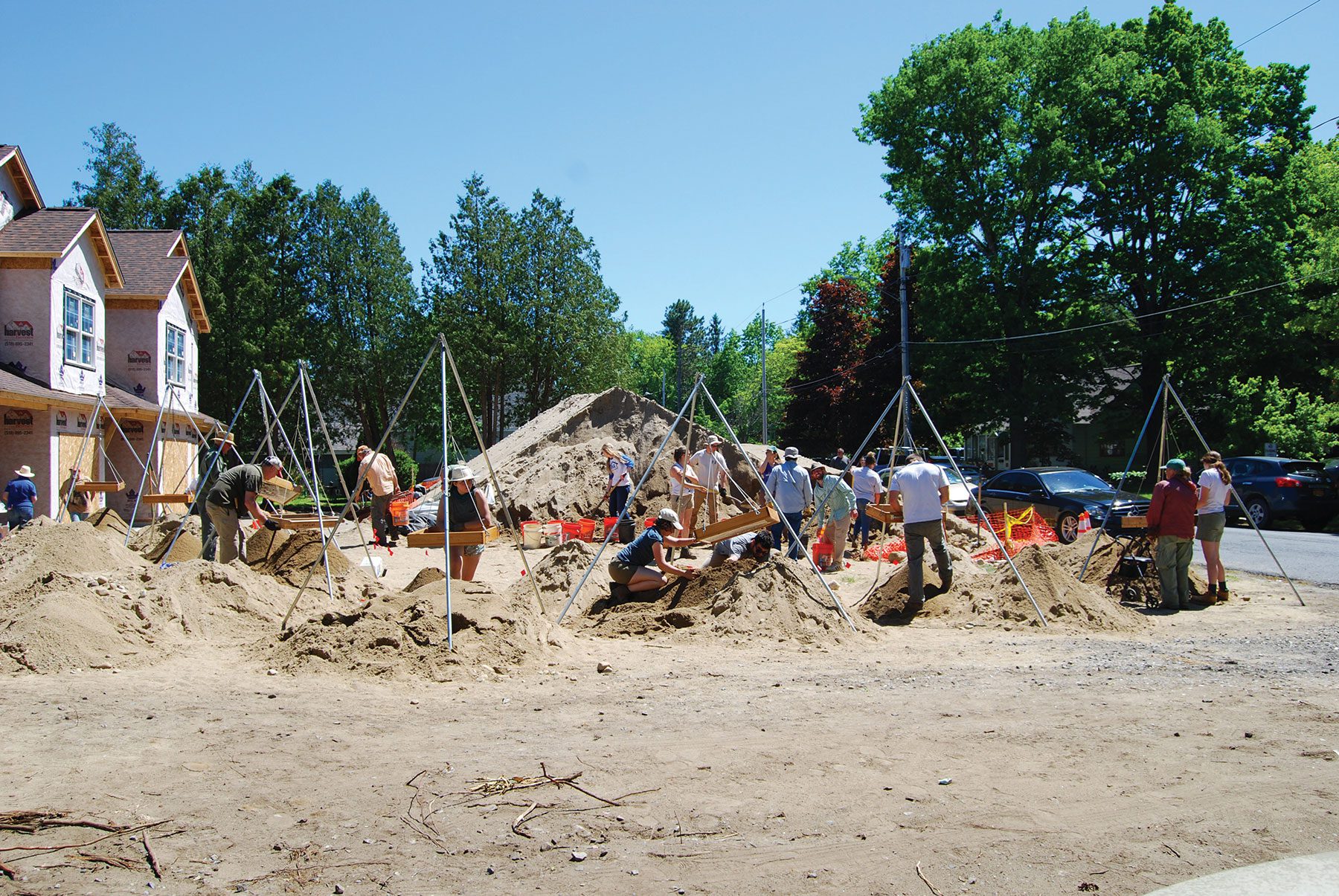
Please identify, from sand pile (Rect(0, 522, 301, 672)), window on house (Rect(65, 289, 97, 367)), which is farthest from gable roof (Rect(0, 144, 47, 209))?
sand pile (Rect(0, 522, 301, 672))

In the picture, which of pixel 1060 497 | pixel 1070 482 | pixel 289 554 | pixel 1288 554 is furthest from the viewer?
pixel 1070 482

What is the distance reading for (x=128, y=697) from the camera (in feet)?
22.0

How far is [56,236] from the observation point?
20062mm

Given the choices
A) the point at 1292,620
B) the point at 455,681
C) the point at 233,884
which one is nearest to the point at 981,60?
the point at 1292,620

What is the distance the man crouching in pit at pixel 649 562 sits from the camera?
381 inches

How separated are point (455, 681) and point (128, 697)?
2.30 meters

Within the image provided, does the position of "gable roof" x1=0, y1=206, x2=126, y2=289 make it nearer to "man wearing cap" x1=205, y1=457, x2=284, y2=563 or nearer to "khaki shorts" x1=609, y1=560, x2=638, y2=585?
"man wearing cap" x1=205, y1=457, x2=284, y2=563

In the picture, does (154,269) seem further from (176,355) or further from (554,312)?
(554,312)

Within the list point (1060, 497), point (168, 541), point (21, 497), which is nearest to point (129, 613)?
point (168, 541)

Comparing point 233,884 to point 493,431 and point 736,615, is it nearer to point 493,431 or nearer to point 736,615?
point 736,615

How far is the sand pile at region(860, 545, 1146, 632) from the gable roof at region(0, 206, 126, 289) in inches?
737

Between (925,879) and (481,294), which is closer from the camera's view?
(925,879)

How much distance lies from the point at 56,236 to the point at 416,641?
58.3ft

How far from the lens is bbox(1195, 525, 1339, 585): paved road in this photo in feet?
43.3
